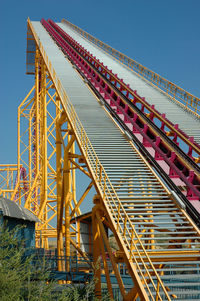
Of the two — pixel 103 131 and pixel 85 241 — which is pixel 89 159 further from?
pixel 85 241

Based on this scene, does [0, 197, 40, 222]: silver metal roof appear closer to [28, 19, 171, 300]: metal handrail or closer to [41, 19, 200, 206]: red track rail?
[28, 19, 171, 300]: metal handrail

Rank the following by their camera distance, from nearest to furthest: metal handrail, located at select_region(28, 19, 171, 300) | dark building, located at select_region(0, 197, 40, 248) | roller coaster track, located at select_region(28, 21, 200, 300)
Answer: metal handrail, located at select_region(28, 19, 171, 300) < roller coaster track, located at select_region(28, 21, 200, 300) < dark building, located at select_region(0, 197, 40, 248)

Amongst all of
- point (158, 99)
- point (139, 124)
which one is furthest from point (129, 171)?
point (158, 99)

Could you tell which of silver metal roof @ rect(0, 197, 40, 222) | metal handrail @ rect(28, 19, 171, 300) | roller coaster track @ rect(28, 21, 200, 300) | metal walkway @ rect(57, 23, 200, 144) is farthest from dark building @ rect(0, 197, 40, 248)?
metal walkway @ rect(57, 23, 200, 144)

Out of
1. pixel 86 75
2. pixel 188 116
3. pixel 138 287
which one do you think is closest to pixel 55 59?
pixel 86 75

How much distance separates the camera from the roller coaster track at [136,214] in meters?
7.17

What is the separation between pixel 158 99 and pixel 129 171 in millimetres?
8245

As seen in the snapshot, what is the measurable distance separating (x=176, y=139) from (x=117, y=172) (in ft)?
13.1

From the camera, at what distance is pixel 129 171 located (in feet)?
34.2

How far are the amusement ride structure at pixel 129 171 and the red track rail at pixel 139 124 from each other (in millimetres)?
33

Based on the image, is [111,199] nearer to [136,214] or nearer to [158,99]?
[136,214]

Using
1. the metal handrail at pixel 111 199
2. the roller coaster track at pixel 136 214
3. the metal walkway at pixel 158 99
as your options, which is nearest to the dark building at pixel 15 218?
the metal handrail at pixel 111 199

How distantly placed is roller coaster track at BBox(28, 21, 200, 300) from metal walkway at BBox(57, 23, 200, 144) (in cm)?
245

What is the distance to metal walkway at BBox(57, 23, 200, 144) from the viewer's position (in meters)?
14.6
